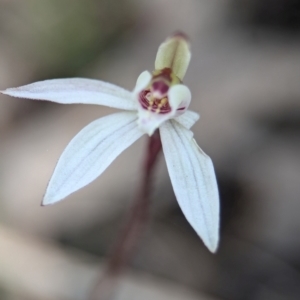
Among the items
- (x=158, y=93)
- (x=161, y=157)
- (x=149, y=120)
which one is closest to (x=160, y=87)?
(x=158, y=93)

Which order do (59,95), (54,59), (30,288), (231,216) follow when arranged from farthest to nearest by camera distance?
(54,59)
(231,216)
(30,288)
(59,95)

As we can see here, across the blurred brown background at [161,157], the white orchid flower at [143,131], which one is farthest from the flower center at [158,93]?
the blurred brown background at [161,157]

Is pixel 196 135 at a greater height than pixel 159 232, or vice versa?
pixel 196 135

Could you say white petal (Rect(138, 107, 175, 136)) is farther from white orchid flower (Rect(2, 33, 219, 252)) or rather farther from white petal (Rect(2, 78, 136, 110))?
white petal (Rect(2, 78, 136, 110))

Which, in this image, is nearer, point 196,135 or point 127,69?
point 196,135

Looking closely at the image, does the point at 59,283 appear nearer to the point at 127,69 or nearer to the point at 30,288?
the point at 30,288

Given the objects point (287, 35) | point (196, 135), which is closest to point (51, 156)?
point (196, 135)

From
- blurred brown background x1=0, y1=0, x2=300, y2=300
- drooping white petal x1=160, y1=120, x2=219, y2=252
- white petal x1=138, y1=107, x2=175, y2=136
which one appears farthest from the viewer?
blurred brown background x1=0, y1=0, x2=300, y2=300

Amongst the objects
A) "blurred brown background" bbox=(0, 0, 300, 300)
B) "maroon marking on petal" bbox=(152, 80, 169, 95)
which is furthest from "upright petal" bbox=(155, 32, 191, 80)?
"blurred brown background" bbox=(0, 0, 300, 300)
